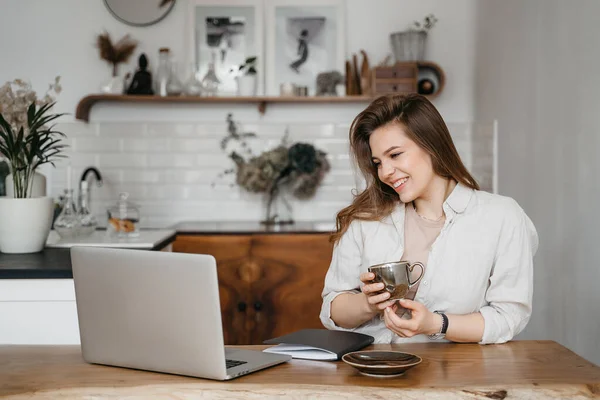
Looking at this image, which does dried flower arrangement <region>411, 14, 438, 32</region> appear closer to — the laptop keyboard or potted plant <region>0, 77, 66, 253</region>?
potted plant <region>0, 77, 66, 253</region>

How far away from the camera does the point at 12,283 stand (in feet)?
8.89

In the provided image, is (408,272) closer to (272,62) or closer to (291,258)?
(291,258)

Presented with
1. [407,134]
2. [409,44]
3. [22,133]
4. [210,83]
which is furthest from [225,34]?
[407,134]

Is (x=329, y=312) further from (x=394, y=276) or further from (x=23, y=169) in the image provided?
(x=23, y=169)

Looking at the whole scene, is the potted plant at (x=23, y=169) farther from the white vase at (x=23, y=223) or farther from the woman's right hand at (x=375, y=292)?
the woman's right hand at (x=375, y=292)

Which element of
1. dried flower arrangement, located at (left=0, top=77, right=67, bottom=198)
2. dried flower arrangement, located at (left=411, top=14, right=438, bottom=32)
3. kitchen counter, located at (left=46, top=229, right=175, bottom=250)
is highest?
dried flower arrangement, located at (left=411, top=14, right=438, bottom=32)

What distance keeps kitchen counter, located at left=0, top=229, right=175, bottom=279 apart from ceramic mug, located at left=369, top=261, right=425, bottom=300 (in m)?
1.27

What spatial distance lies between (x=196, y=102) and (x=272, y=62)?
54 cm

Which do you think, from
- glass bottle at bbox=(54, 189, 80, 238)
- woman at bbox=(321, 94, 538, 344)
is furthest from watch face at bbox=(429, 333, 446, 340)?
glass bottle at bbox=(54, 189, 80, 238)

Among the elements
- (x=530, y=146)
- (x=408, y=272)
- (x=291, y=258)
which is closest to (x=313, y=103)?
(x=291, y=258)

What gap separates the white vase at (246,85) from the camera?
4.87m

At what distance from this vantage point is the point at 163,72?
489cm

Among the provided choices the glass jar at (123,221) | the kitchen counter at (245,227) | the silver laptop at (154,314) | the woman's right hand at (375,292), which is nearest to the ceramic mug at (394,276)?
the woman's right hand at (375,292)

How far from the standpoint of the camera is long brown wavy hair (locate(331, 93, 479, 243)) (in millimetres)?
2303
